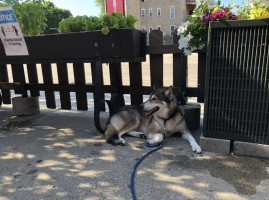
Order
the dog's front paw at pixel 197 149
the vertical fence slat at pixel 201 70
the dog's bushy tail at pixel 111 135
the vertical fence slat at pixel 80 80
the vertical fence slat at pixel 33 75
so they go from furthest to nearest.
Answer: the vertical fence slat at pixel 33 75 < the vertical fence slat at pixel 80 80 < the vertical fence slat at pixel 201 70 < the dog's bushy tail at pixel 111 135 < the dog's front paw at pixel 197 149

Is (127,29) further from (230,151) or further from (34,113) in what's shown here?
(34,113)

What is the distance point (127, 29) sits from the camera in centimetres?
302

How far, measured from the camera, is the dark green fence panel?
8.04 feet

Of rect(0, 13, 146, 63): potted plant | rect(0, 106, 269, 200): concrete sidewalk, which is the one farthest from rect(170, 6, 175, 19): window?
rect(0, 106, 269, 200): concrete sidewalk

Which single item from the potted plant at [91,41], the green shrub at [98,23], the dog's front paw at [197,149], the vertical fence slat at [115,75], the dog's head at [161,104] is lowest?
the dog's front paw at [197,149]

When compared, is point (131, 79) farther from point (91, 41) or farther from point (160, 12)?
point (160, 12)

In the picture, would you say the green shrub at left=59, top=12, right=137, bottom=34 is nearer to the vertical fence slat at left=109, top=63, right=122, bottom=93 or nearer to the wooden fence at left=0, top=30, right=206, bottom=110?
the wooden fence at left=0, top=30, right=206, bottom=110

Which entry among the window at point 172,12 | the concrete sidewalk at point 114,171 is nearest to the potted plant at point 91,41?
the concrete sidewalk at point 114,171

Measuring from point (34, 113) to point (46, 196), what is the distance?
10.0 ft

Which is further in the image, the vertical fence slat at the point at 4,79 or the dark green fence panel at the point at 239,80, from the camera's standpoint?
the vertical fence slat at the point at 4,79

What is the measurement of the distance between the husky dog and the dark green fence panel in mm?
624

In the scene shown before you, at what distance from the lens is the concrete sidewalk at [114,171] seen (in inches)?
82.8

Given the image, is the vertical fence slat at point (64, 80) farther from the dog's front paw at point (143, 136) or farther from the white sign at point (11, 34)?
the dog's front paw at point (143, 136)

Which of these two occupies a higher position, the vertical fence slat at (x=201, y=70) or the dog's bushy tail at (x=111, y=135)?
the vertical fence slat at (x=201, y=70)
